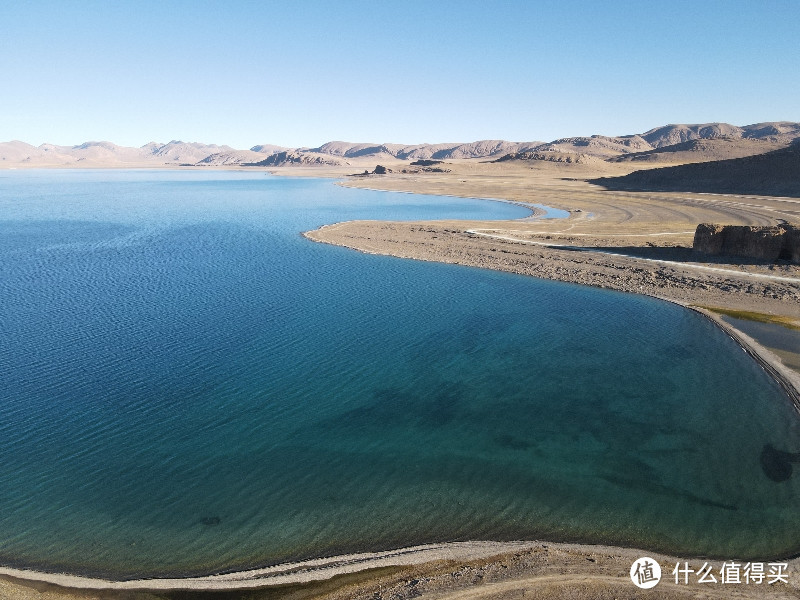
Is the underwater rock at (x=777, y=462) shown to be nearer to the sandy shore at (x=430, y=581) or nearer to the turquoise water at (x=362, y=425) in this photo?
the turquoise water at (x=362, y=425)

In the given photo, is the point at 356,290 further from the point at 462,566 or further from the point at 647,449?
the point at 462,566

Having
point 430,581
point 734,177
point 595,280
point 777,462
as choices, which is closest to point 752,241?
point 595,280

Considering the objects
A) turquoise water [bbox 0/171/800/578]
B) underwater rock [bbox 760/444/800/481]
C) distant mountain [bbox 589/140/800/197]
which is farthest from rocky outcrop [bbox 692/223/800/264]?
distant mountain [bbox 589/140/800/197]

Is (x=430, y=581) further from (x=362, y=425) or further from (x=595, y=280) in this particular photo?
(x=595, y=280)

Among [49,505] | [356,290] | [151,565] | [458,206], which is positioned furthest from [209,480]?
[458,206]

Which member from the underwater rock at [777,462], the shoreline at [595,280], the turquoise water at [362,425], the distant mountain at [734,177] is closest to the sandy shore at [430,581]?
the turquoise water at [362,425]

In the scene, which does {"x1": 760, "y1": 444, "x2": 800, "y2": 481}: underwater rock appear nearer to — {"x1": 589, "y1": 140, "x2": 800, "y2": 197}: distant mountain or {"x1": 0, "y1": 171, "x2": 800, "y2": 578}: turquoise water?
{"x1": 0, "y1": 171, "x2": 800, "y2": 578}: turquoise water
